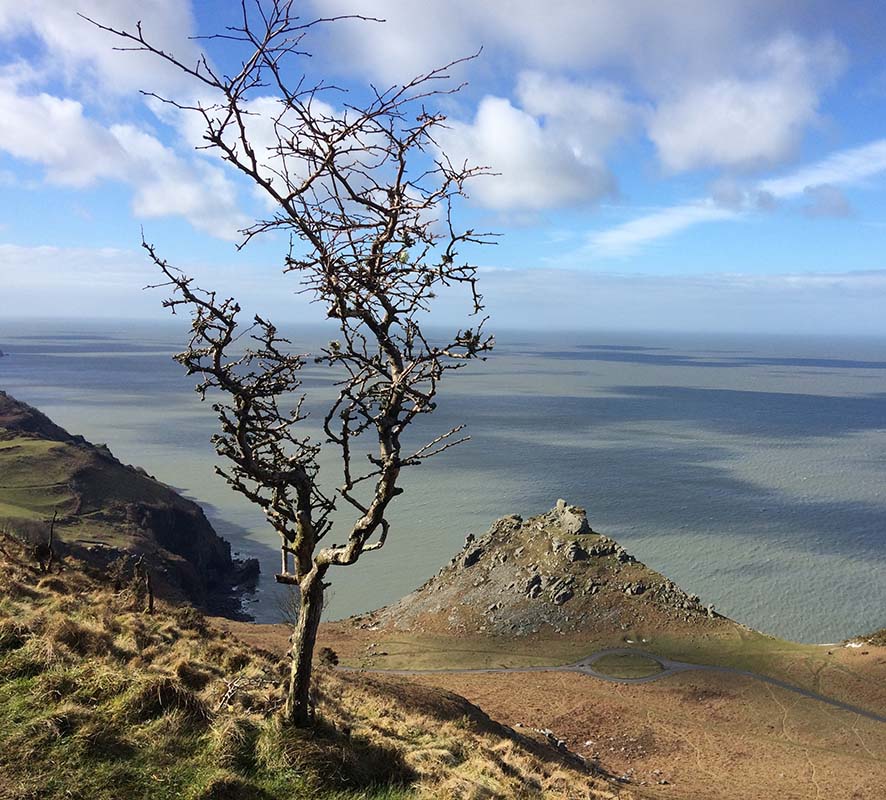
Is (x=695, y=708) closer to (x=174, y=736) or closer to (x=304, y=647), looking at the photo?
(x=304, y=647)

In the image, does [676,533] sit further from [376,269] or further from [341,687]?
[376,269]

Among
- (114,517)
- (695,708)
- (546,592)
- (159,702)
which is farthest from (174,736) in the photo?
(114,517)

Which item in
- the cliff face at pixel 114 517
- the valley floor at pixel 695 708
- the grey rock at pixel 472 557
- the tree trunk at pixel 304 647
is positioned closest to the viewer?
the tree trunk at pixel 304 647

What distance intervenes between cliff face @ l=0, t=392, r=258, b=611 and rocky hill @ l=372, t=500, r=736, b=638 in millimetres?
15731

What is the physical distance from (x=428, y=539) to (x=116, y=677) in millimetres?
52723

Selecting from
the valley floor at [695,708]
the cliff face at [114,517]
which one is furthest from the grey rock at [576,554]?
the cliff face at [114,517]

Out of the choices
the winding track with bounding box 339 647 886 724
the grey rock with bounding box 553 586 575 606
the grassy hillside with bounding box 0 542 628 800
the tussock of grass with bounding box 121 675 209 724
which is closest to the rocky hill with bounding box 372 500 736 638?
the grey rock with bounding box 553 586 575 606

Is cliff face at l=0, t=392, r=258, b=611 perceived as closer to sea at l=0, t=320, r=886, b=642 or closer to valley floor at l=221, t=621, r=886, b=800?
sea at l=0, t=320, r=886, b=642

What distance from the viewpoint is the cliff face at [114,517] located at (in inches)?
1896

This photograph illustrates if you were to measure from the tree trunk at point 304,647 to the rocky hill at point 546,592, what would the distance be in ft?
120

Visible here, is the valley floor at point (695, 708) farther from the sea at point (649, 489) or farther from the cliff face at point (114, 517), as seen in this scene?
the cliff face at point (114, 517)

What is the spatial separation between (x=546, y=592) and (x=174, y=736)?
132 feet

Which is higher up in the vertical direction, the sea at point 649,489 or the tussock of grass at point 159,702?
the tussock of grass at point 159,702

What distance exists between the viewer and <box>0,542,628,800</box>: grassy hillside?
780 centimetres
